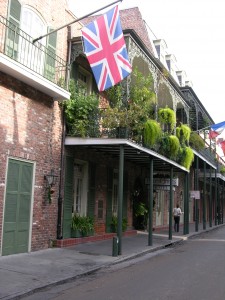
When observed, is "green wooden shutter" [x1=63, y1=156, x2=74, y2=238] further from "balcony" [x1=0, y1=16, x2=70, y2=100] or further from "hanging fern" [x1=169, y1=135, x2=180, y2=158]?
"hanging fern" [x1=169, y1=135, x2=180, y2=158]

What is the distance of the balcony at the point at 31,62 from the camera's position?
Answer: 1034cm

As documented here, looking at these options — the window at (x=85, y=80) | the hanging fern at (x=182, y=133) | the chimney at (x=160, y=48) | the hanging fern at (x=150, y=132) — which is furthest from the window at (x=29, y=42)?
the chimney at (x=160, y=48)

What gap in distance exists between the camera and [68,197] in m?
13.5

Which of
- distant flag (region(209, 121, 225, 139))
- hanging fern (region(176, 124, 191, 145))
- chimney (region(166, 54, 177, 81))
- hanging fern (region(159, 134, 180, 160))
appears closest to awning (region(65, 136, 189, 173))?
hanging fern (region(159, 134, 180, 160))

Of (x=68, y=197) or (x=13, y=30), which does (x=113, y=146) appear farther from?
(x=13, y=30)

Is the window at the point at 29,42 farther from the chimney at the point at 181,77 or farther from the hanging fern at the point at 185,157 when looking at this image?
the chimney at the point at 181,77

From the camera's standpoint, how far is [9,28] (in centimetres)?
1039

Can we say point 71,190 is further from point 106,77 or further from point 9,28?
point 9,28

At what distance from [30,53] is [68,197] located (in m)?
4.76

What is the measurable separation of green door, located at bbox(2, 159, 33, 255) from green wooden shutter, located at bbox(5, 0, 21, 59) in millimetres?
2867

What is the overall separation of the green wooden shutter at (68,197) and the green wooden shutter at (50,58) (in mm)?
2732

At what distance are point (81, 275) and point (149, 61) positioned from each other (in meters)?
9.51

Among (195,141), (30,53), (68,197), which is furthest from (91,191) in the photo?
(195,141)

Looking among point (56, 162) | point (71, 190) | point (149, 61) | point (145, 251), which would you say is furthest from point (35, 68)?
point (145, 251)
